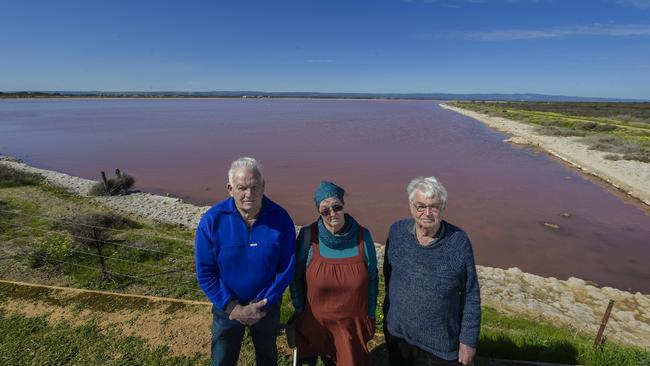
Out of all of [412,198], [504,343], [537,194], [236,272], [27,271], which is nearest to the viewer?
[412,198]

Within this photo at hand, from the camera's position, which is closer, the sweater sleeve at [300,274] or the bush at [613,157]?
the sweater sleeve at [300,274]

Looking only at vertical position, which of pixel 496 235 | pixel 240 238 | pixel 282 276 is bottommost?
pixel 496 235

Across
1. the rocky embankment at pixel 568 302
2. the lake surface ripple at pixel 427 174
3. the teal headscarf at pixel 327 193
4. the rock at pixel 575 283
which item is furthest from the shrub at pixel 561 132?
the teal headscarf at pixel 327 193

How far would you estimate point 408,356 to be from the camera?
9.37 feet

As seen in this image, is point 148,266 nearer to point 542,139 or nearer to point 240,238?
point 240,238

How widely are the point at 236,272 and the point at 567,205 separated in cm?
1792

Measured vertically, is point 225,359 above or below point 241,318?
below

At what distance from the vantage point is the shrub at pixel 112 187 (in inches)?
629

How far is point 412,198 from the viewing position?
2.66 metres

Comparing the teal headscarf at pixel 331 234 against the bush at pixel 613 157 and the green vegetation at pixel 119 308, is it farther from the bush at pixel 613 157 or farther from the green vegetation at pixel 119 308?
the bush at pixel 613 157

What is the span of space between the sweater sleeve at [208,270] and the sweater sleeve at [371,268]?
1.17 meters

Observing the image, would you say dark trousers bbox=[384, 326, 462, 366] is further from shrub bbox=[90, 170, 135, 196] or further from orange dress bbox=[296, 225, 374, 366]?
shrub bbox=[90, 170, 135, 196]

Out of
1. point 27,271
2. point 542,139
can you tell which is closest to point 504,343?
point 27,271

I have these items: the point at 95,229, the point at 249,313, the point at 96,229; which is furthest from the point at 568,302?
the point at 96,229
